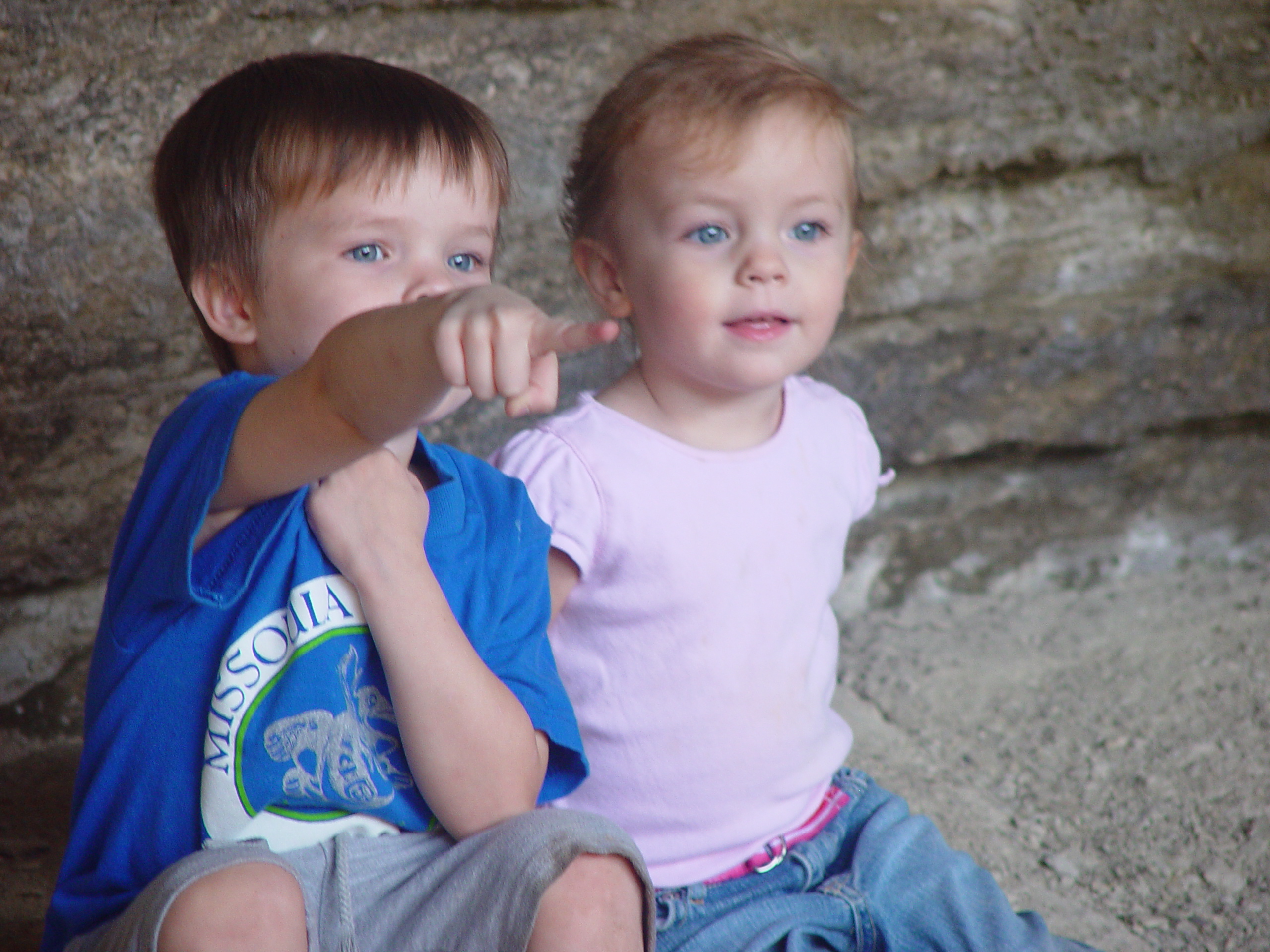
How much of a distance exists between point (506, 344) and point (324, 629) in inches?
15.7

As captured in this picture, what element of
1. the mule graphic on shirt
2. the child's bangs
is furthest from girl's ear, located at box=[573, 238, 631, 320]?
the mule graphic on shirt

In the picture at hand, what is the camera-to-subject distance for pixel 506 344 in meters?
0.74

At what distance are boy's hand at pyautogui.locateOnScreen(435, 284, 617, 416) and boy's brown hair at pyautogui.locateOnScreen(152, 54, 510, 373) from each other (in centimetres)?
38

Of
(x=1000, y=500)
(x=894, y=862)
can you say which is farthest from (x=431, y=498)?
(x=1000, y=500)

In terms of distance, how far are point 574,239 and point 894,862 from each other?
2.50ft

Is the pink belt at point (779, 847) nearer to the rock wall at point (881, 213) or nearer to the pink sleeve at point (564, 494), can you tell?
the pink sleeve at point (564, 494)

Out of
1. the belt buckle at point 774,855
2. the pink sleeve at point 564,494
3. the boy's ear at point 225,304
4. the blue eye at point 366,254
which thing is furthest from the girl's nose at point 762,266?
the belt buckle at point 774,855

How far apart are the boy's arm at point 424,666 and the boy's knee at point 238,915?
151 millimetres

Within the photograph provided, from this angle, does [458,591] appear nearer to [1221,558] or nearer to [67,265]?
[67,265]

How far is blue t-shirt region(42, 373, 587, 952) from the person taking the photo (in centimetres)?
100

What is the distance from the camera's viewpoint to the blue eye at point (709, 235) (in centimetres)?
124

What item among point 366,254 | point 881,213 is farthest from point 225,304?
point 881,213

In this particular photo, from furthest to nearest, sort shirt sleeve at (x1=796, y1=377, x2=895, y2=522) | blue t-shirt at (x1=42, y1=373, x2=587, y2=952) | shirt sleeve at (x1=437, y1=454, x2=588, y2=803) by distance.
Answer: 1. shirt sleeve at (x1=796, y1=377, x2=895, y2=522)
2. shirt sleeve at (x1=437, y1=454, x2=588, y2=803)
3. blue t-shirt at (x1=42, y1=373, x2=587, y2=952)

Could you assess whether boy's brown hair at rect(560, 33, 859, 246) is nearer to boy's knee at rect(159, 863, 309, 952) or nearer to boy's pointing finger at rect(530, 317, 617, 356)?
boy's pointing finger at rect(530, 317, 617, 356)
